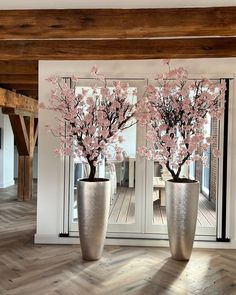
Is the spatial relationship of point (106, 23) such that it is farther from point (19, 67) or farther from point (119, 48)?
point (19, 67)

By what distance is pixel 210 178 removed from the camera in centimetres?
437

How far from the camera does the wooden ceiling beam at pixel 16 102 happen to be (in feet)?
19.7

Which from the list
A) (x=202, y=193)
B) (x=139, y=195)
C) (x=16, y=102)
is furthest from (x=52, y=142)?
(x=16, y=102)

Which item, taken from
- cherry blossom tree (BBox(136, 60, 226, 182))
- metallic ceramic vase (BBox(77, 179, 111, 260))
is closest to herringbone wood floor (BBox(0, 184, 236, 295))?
metallic ceramic vase (BBox(77, 179, 111, 260))

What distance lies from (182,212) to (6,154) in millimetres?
6911

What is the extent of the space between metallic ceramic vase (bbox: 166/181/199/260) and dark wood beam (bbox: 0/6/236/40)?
1669 mm

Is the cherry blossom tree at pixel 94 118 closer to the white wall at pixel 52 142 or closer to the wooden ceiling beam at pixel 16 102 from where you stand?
the white wall at pixel 52 142

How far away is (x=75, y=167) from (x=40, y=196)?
24.3 inches

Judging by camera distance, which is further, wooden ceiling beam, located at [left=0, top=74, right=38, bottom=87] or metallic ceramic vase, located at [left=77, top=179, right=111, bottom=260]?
wooden ceiling beam, located at [left=0, top=74, right=38, bottom=87]

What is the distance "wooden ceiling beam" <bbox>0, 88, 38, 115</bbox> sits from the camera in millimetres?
5999

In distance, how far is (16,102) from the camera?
258 inches

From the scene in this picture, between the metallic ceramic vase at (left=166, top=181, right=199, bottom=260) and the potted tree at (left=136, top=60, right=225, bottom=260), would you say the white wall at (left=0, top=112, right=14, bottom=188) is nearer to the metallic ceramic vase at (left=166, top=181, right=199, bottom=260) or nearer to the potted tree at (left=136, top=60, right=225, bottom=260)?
the potted tree at (left=136, top=60, right=225, bottom=260)

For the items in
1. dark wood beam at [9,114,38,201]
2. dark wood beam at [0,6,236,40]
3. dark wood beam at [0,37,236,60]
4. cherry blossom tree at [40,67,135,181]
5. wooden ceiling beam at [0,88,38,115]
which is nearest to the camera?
dark wood beam at [0,6,236,40]

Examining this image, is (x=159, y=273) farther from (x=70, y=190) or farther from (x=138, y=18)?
(x=138, y=18)
